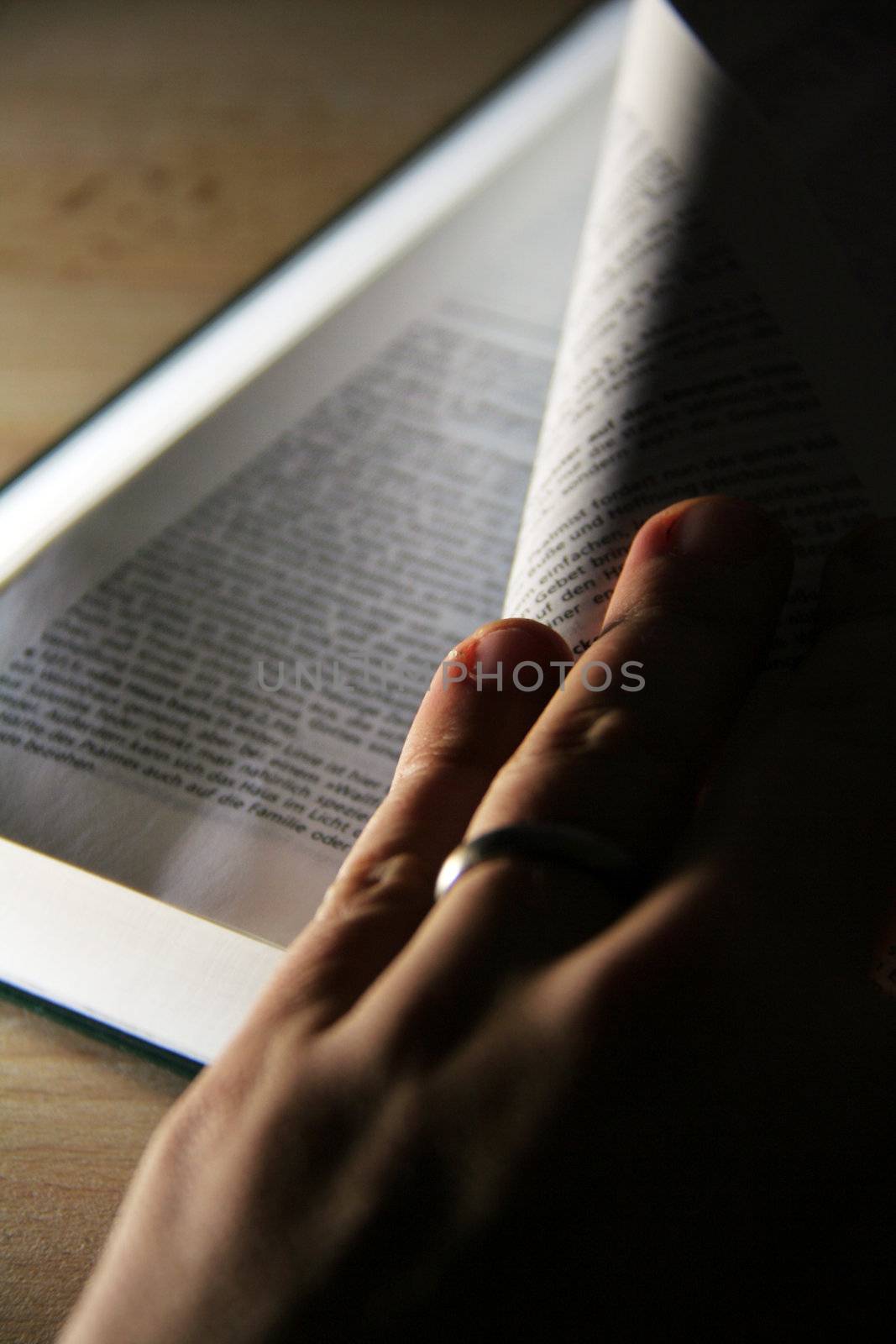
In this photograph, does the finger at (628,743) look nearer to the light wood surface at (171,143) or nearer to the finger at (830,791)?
the finger at (830,791)

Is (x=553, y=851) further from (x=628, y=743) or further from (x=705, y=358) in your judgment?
(x=705, y=358)

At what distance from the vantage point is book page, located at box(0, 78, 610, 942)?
400 mm

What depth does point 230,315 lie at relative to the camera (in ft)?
2.14

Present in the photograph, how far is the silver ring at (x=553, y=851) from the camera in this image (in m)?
0.27

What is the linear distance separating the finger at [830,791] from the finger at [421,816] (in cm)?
8

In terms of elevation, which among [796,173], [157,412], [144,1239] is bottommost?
[144,1239]

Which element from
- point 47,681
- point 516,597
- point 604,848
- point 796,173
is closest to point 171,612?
point 47,681

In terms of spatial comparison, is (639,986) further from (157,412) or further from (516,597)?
(157,412)

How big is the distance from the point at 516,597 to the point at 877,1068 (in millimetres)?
219

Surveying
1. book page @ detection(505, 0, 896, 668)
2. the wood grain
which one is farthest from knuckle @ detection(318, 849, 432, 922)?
the wood grain

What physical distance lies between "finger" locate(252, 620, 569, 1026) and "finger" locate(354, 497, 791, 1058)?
19 mm

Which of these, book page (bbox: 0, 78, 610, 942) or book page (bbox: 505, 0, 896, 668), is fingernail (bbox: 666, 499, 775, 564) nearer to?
book page (bbox: 505, 0, 896, 668)

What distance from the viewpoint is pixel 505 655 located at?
33 cm

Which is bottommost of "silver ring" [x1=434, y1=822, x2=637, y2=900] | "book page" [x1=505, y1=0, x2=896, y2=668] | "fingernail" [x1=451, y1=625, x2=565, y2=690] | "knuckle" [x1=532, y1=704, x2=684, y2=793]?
"silver ring" [x1=434, y1=822, x2=637, y2=900]
